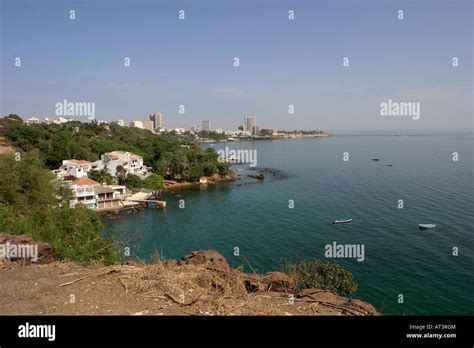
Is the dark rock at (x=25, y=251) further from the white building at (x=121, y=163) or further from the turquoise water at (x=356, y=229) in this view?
the white building at (x=121, y=163)

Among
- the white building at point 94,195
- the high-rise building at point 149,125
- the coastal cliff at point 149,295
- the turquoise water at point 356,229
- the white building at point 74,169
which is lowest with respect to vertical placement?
the turquoise water at point 356,229

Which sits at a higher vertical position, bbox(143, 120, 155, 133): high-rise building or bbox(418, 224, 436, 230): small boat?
bbox(143, 120, 155, 133): high-rise building

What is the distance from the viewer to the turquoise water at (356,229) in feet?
42.3

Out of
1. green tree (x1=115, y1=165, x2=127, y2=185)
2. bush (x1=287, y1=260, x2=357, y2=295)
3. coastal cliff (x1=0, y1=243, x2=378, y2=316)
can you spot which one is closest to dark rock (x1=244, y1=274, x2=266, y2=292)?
coastal cliff (x1=0, y1=243, x2=378, y2=316)

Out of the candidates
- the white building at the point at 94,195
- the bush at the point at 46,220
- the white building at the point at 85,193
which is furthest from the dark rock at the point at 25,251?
the white building at the point at 85,193

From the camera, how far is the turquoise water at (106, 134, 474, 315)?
12.9 meters

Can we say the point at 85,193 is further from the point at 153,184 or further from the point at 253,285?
→ the point at 253,285

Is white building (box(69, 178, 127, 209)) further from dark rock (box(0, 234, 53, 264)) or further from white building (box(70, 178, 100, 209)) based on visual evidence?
dark rock (box(0, 234, 53, 264))

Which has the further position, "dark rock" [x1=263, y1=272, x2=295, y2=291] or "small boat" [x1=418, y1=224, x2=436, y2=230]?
"small boat" [x1=418, y1=224, x2=436, y2=230]

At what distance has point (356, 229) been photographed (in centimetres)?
1912

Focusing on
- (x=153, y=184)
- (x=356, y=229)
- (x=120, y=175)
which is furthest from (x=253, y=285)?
(x=120, y=175)

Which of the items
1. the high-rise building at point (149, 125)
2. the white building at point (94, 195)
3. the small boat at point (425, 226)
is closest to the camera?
the small boat at point (425, 226)
